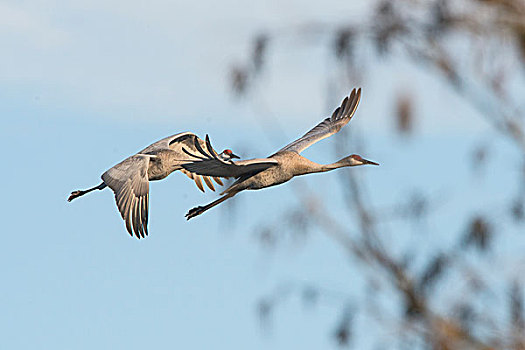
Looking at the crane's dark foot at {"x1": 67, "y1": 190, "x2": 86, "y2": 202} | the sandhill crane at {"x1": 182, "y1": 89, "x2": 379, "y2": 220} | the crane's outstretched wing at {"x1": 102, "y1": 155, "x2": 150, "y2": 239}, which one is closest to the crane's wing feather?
the sandhill crane at {"x1": 182, "y1": 89, "x2": 379, "y2": 220}

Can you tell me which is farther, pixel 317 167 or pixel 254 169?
pixel 317 167

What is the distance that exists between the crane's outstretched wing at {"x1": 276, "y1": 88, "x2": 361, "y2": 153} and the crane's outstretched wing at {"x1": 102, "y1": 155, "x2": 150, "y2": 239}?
1787 mm

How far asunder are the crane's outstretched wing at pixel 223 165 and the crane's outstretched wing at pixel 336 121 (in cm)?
198

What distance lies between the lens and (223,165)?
13.8 m

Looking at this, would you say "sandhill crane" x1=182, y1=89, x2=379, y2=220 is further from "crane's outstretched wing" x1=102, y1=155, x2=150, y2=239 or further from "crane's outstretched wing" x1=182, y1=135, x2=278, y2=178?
"crane's outstretched wing" x1=102, y1=155, x2=150, y2=239

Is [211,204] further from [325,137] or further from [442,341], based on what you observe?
[442,341]

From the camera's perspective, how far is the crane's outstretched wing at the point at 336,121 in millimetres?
16331

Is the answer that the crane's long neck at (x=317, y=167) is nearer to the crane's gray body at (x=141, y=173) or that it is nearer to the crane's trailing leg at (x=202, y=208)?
the crane's trailing leg at (x=202, y=208)

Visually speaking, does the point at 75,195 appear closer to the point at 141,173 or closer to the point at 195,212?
A: the point at 141,173

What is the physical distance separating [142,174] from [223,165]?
6.35 feet

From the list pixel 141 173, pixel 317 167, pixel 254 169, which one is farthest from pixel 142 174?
pixel 317 167

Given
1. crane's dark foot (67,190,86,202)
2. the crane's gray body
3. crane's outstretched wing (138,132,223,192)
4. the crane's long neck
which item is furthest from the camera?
crane's dark foot (67,190,86,202)

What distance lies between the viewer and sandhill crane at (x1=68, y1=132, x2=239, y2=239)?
14773 millimetres

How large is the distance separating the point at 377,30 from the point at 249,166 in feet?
13.6
